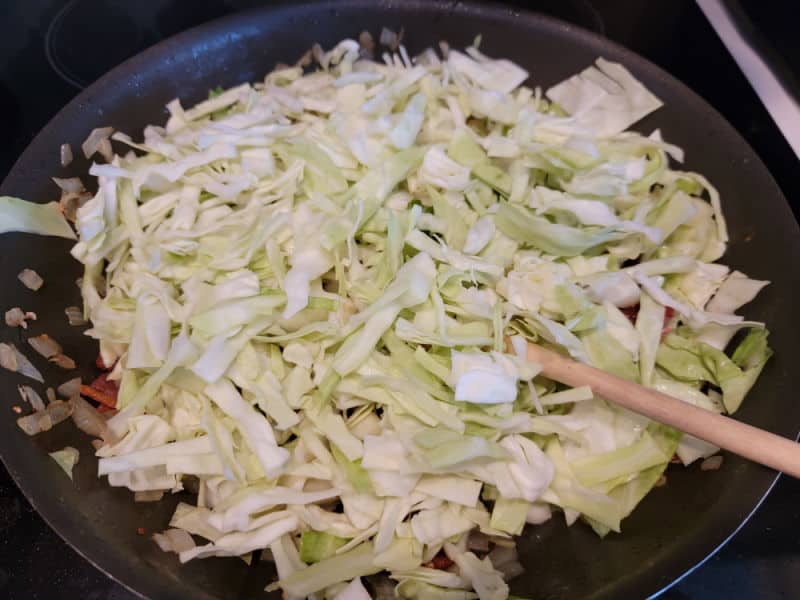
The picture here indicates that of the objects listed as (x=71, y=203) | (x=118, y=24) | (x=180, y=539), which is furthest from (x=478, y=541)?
(x=118, y=24)

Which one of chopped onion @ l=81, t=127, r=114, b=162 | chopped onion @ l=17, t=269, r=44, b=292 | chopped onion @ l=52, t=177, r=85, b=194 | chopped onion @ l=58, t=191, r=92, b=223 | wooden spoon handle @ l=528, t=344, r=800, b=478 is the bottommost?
wooden spoon handle @ l=528, t=344, r=800, b=478

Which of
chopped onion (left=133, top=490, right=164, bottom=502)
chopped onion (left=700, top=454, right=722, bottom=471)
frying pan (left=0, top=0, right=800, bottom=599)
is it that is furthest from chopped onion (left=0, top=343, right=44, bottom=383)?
chopped onion (left=700, top=454, right=722, bottom=471)

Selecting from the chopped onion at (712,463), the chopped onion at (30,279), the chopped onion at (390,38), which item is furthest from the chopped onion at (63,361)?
the chopped onion at (712,463)

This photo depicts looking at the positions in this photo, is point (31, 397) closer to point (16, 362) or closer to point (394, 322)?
point (16, 362)

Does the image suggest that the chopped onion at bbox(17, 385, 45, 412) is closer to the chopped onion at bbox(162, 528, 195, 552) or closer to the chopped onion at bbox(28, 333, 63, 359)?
the chopped onion at bbox(28, 333, 63, 359)

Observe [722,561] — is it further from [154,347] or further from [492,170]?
[154,347]

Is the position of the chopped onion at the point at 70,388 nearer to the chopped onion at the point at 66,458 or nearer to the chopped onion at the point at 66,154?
the chopped onion at the point at 66,458
